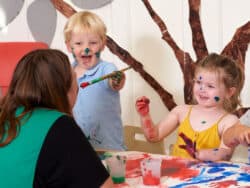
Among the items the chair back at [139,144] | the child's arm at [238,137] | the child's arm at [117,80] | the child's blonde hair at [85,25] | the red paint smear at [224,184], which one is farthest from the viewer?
the chair back at [139,144]

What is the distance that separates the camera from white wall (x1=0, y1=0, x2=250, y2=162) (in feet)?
5.99

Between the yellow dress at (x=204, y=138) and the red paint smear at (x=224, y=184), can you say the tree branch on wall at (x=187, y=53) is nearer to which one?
the yellow dress at (x=204, y=138)

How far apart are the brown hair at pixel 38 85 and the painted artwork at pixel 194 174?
30cm

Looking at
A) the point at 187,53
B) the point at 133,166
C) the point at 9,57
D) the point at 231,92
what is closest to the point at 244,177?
the point at 133,166

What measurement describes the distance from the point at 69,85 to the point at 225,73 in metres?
0.73

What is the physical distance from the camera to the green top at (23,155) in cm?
85

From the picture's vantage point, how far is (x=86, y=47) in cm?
174

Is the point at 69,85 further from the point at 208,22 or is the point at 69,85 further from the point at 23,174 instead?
the point at 208,22

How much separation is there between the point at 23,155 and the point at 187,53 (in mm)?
1248

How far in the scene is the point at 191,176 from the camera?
1.09 meters

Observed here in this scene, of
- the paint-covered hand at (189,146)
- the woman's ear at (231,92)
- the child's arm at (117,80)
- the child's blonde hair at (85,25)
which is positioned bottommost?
the paint-covered hand at (189,146)

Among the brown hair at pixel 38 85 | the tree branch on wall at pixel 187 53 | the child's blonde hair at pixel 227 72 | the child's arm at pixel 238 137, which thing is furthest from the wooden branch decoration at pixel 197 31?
the brown hair at pixel 38 85

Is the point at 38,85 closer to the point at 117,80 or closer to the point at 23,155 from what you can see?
the point at 23,155

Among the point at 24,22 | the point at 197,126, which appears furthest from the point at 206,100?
the point at 24,22
